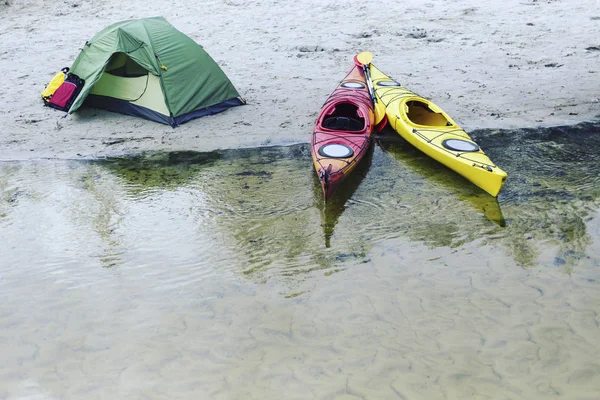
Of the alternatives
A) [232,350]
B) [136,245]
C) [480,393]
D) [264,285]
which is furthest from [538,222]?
[136,245]

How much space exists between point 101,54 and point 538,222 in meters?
6.92

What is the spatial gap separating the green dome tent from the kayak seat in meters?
2.13

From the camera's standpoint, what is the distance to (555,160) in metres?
7.17

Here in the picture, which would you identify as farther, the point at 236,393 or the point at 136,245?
the point at 136,245

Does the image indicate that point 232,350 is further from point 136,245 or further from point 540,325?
point 540,325

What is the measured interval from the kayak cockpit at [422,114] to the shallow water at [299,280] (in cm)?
85

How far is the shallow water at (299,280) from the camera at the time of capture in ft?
12.7

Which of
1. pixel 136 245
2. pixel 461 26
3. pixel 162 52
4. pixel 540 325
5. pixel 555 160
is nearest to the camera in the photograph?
pixel 540 325

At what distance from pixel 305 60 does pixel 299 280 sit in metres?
6.55

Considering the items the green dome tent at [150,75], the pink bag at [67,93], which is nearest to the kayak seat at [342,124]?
the green dome tent at [150,75]

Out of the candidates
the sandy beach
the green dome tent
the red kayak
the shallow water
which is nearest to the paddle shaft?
the red kayak

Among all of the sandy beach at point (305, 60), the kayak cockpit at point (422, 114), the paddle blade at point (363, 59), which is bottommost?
the sandy beach at point (305, 60)

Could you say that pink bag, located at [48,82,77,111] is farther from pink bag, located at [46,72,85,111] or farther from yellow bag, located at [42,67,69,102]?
yellow bag, located at [42,67,69,102]

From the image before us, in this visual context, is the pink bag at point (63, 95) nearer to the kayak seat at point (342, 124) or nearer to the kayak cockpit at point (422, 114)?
the kayak seat at point (342, 124)
